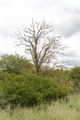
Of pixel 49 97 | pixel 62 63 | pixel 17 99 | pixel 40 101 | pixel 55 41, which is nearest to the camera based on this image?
pixel 17 99

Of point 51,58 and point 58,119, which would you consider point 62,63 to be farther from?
point 58,119

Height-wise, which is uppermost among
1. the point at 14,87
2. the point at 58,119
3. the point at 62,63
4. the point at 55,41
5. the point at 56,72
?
the point at 55,41

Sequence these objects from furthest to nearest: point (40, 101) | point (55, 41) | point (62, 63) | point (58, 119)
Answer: point (55, 41) < point (62, 63) < point (40, 101) < point (58, 119)

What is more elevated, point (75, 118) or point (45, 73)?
point (45, 73)

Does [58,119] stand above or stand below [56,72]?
below

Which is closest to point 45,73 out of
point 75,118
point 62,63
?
point 62,63

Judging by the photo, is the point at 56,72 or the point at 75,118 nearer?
the point at 75,118

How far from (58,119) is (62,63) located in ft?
26.5

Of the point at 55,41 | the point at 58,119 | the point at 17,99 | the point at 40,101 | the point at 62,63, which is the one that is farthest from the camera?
the point at 55,41

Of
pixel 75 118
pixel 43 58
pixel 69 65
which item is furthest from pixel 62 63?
pixel 75 118

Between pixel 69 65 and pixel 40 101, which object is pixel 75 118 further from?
pixel 69 65

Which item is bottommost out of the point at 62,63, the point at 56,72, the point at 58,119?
the point at 58,119

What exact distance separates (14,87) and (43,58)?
256 inches

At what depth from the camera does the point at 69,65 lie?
12250 millimetres
